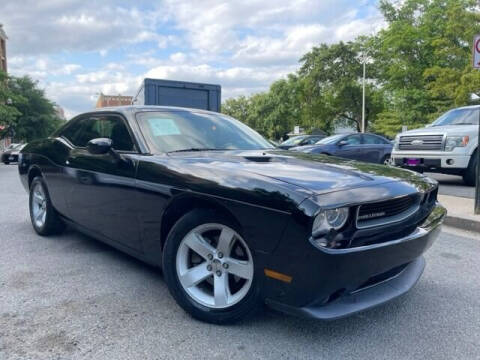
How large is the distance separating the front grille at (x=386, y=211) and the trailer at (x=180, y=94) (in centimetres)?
868

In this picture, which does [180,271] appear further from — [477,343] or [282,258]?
[477,343]

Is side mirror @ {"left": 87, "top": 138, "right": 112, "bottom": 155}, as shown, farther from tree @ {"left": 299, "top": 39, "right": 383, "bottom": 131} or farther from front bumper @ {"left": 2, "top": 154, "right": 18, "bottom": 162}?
tree @ {"left": 299, "top": 39, "right": 383, "bottom": 131}

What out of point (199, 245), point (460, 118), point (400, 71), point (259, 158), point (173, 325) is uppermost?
point (400, 71)

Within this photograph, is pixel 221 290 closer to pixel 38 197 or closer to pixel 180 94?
pixel 38 197

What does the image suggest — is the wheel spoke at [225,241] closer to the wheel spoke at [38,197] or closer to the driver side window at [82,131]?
the driver side window at [82,131]

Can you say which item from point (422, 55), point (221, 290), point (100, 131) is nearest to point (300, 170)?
point (221, 290)

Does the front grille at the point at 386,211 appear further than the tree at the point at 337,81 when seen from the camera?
No

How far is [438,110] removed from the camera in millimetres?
28547

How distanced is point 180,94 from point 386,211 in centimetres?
908

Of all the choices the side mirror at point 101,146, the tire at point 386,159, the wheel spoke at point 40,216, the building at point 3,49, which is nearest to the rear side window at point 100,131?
the side mirror at point 101,146

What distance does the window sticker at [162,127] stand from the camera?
3332 mm

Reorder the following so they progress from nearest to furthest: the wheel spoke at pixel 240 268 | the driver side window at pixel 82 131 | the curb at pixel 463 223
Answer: the wheel spoke at pixel 240 268 → the driver side window at pixel 82 131 → the curb at pixel 463 223

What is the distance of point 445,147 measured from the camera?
804cm

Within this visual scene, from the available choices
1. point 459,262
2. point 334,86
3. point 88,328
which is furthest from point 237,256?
point 334,86
